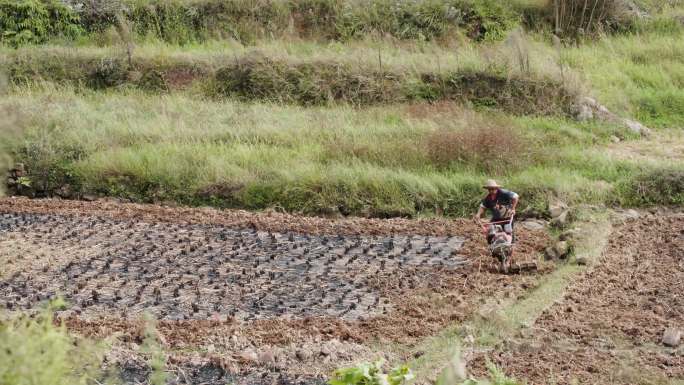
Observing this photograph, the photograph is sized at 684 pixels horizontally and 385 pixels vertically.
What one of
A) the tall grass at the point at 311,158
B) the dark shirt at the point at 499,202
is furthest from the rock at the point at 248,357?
the tall grass at the point at 311,158

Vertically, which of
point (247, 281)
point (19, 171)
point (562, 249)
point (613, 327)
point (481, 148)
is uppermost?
point (613, 327)

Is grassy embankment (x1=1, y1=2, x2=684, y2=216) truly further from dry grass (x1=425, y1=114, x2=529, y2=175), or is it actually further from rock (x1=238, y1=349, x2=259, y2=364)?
rock (x1=238, y1=349, x2=259, y2=364)

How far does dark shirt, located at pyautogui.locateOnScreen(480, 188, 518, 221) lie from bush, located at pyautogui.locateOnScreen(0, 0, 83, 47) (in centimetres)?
1446

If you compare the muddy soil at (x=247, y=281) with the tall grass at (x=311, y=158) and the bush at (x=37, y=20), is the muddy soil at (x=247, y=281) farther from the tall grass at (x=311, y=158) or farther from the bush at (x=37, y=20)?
the bush at (x=37, y=20)

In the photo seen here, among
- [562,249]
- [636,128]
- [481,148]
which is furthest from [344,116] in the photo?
[562,249]

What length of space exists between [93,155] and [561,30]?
408 inches

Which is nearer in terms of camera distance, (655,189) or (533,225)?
(533,225)

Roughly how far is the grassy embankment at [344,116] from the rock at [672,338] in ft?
16.4

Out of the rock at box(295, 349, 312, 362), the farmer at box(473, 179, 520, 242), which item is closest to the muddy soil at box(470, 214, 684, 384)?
the farmer at box(473, 179, 520, 242)

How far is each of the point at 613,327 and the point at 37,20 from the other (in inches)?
685

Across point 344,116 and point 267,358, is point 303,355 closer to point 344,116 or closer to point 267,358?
point 267,358

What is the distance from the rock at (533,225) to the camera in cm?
1232

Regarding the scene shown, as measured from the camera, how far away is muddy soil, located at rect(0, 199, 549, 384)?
8117 millimetres

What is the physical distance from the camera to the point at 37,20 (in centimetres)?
2259
